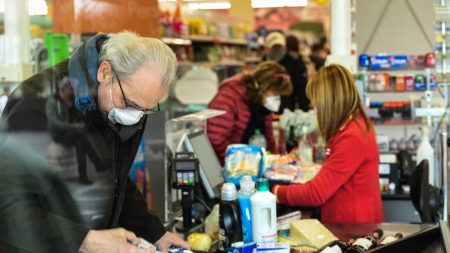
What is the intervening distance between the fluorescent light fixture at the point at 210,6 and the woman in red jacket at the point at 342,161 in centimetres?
581

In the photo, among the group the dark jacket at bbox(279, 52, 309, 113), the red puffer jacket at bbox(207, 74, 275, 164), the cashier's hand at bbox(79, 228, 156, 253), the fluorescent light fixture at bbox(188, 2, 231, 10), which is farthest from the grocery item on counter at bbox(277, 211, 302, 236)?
the fluorescent light fixture at bbox(188, 2, 231, 10)

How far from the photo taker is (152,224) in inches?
94.1

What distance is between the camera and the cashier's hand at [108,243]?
6.01 feet

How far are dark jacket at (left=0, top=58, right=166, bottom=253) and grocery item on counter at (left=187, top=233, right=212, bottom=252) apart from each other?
0.45ft

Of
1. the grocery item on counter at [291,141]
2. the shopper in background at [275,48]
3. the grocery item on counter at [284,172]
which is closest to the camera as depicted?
the grocery item on counter at [284,172]

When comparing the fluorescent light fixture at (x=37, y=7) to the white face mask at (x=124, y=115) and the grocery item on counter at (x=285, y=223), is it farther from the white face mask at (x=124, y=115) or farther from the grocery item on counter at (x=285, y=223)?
the grocery item on counter at (x=285, y=223)

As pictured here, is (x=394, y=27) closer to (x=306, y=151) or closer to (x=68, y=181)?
(x=306, y=151)

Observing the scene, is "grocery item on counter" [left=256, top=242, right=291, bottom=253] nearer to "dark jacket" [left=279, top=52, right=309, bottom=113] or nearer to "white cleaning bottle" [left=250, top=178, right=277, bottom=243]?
"white cleaning bottle" [left=250, top=178, right=277, bottom=243]

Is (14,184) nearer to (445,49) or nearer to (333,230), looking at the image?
(333,230)

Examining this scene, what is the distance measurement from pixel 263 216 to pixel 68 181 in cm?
79

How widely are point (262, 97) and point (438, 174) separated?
52.6 inches

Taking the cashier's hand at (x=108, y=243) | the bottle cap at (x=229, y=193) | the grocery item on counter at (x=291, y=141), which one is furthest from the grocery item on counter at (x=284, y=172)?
the cashier's hand at (x=108, y=243)

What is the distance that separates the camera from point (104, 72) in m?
1.97

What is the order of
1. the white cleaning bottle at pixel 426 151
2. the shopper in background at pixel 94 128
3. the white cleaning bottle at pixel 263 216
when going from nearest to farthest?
the shopper in background at pixel 94 128
the white cleaning bottle at pixel 263 216
the white cleaning bottle at pixel 426 151
